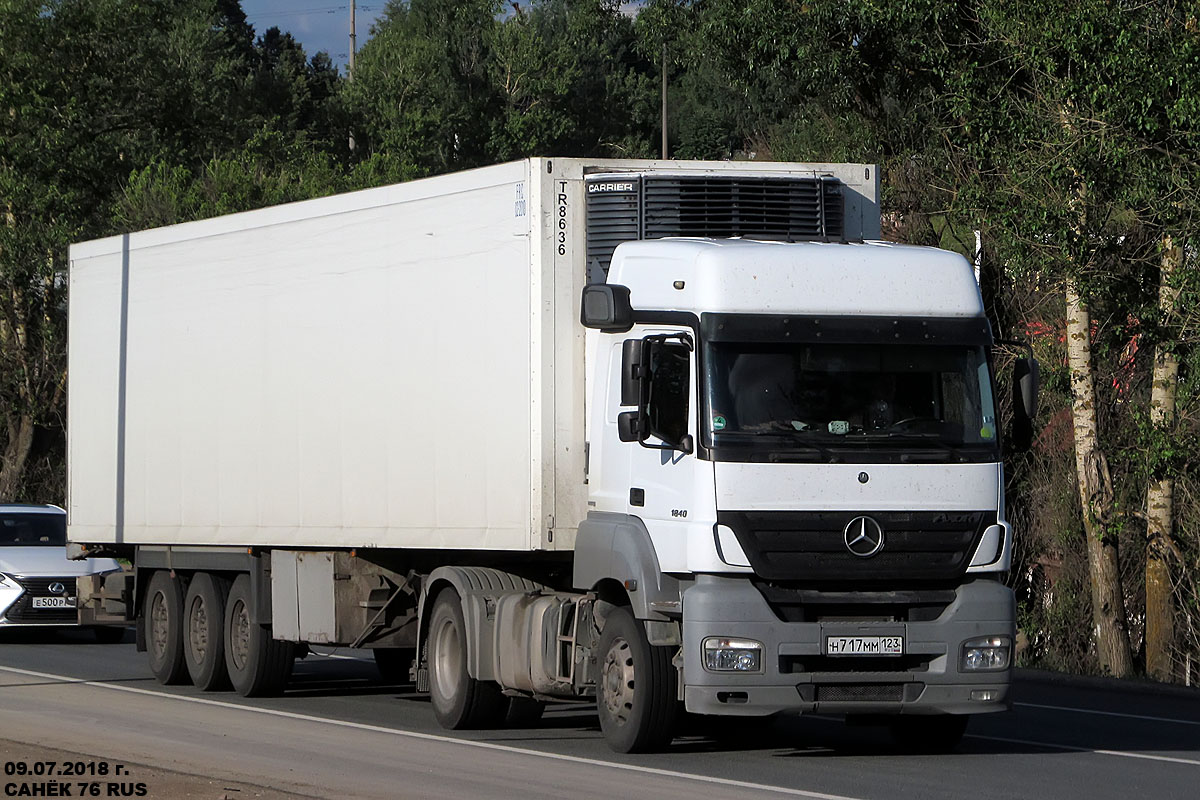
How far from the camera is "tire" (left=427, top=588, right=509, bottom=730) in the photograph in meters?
14.0

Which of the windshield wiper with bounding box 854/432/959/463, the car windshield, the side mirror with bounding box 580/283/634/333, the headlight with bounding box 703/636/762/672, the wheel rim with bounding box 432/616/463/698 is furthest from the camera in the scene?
the car windshield

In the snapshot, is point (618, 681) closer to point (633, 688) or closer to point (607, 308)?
point (633, 688)

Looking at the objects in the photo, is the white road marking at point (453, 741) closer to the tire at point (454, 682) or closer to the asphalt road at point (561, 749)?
the asphalt road at point (561, 749)

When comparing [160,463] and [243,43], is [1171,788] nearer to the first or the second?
[160,463]

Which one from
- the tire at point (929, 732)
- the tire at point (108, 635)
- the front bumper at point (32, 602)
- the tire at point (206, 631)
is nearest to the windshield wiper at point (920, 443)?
the tire at point (929, 732)

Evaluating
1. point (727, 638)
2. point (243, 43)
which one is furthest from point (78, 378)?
point (243, 43)

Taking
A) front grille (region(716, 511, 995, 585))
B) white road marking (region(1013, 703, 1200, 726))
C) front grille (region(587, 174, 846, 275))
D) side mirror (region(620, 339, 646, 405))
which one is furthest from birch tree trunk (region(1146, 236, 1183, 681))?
side mirror (region(620, 339, 646, 405))

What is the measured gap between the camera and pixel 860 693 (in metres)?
11.8

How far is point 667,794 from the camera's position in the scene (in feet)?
34.9

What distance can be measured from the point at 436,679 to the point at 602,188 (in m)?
3.80

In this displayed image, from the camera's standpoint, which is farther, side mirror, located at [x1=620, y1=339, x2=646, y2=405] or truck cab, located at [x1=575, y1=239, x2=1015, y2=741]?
side mirror, located at [x1=620, y1=339, x2=646, y2=405]

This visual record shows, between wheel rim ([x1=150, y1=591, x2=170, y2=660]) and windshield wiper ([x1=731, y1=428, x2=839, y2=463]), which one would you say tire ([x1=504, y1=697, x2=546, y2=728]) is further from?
wheel rim ([x1=150, y1=591, x2=170, y2=660])

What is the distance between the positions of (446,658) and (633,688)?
239 centimetres

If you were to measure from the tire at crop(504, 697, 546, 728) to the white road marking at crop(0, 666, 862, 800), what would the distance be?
0.79 m
